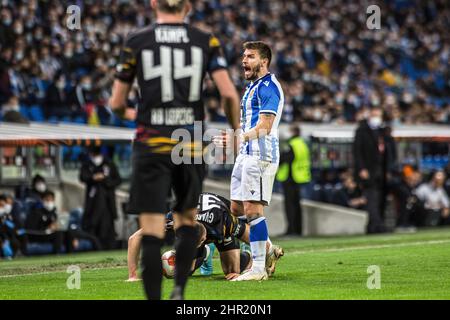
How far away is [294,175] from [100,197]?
4259mm

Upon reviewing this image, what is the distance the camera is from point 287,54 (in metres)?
33.2

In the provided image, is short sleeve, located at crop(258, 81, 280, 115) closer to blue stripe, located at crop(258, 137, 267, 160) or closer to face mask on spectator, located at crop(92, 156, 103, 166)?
blue stripe, located at crop(258, 137, 267, 160)

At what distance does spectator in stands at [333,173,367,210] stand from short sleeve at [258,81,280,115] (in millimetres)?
12831

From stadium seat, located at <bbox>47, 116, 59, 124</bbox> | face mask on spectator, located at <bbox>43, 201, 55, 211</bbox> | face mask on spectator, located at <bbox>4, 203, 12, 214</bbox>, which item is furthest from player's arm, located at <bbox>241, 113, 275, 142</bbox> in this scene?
stadium seat, located at <bbox>47, 116, 59, 124</bbox>

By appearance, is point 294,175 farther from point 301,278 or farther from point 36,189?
point 301,278

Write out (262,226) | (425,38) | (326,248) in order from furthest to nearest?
(425,38)
(326,248)
(262,226)

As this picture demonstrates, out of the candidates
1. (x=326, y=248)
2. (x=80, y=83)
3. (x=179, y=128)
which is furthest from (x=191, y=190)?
(x=80, y=83)

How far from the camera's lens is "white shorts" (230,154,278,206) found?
425 inches

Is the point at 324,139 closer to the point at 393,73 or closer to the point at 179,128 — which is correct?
the point at 393,73

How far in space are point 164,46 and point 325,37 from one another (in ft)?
96.6

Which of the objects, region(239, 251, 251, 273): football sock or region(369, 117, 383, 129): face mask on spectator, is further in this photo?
region(369, 117, 383, 129): face mask on spectator

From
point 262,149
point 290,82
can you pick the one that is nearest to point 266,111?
point 262,149
